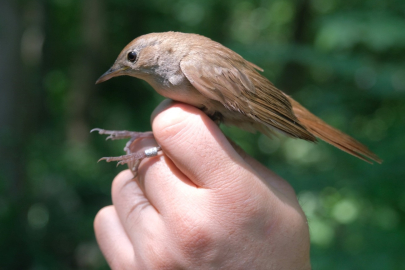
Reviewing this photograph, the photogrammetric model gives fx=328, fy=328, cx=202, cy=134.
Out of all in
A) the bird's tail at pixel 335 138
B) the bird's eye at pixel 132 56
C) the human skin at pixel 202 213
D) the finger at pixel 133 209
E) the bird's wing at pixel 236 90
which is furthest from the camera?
the bird's eye at pixel 132 56

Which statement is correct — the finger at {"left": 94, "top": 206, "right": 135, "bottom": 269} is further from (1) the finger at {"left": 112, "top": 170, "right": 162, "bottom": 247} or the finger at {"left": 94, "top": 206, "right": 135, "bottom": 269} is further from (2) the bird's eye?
(2) the bird's eye

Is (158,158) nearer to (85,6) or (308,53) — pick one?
(308,53)

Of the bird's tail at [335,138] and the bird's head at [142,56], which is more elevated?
the bird's head at [142,56]

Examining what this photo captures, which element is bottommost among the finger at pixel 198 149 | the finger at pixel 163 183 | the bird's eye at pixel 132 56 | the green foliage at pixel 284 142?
the green foliage at pixel 284 142

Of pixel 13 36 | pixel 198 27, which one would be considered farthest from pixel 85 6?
pixel 13 36

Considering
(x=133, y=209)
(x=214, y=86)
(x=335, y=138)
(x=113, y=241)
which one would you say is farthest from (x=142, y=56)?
(x=335, y=138)

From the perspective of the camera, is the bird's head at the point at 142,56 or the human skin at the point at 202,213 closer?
the human skin at the point at 202,213

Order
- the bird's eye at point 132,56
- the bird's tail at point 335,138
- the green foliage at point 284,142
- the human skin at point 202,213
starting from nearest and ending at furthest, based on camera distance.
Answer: the human skin at point 202,213 < the bird's tail at point 335,138 < the bird's eye at point 132,56 < the green foliage at point 284,142

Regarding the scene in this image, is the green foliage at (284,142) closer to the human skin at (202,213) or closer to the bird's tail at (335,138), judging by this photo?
the bird's tail at (335,138)

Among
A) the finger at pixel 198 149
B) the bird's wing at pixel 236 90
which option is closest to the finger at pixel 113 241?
the finger at pixel 198 149
